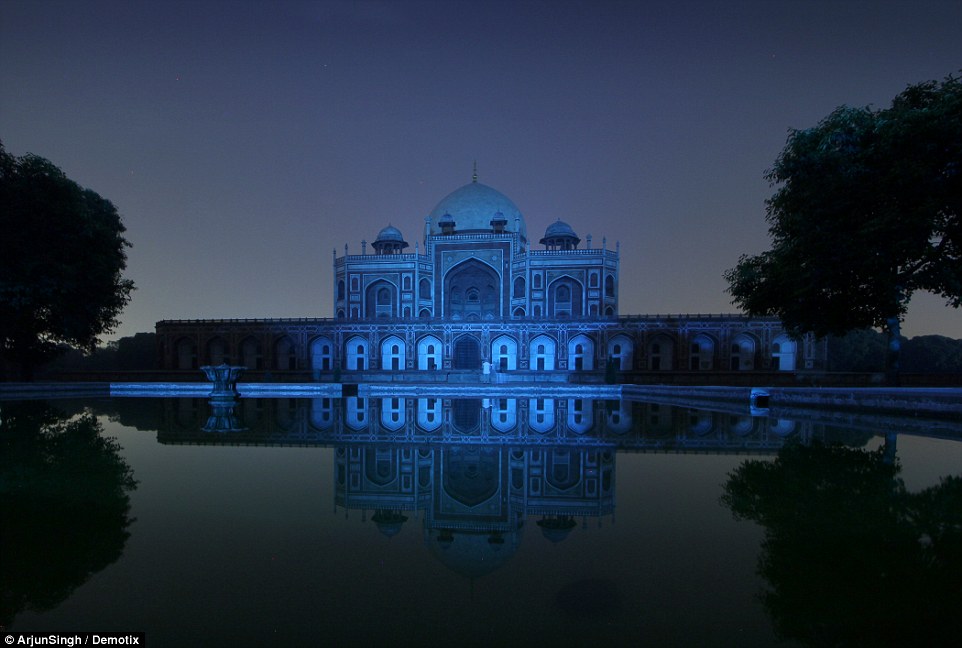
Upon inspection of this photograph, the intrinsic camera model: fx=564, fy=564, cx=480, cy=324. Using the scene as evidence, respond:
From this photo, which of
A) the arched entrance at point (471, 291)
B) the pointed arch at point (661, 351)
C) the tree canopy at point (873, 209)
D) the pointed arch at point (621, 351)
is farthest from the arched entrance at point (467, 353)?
the tree canopy at point (873, 209)

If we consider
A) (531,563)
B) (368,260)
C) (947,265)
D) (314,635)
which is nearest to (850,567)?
(531,563)

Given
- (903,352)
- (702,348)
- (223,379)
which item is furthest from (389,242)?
(903,352)

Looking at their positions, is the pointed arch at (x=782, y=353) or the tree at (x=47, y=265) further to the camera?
the pointed arch at (x=782, y=353)

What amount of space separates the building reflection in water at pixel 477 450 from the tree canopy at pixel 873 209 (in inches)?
220

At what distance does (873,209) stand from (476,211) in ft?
99.6

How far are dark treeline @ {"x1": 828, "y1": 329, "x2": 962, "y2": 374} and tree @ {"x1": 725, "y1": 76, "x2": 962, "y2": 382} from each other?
1075 inches

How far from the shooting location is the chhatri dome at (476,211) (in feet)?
136

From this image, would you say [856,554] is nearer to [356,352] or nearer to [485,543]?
[485,543]

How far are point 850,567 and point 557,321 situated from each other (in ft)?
100

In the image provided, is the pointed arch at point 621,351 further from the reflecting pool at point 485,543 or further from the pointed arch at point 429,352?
the reflecting pool at point 485,543

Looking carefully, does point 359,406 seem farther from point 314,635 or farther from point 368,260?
point 368,260

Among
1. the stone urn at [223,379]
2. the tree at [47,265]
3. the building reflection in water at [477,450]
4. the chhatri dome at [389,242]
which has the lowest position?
the building reflection in water at [477,450]

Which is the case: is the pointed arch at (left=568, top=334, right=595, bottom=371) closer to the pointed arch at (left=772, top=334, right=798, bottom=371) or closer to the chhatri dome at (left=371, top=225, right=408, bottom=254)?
the pointed arch at (left=772, top=334, right=798, bottom=371)

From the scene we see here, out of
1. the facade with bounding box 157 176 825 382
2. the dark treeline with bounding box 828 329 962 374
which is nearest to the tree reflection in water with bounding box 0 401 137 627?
the facade with bounding box 157 176 825 382
